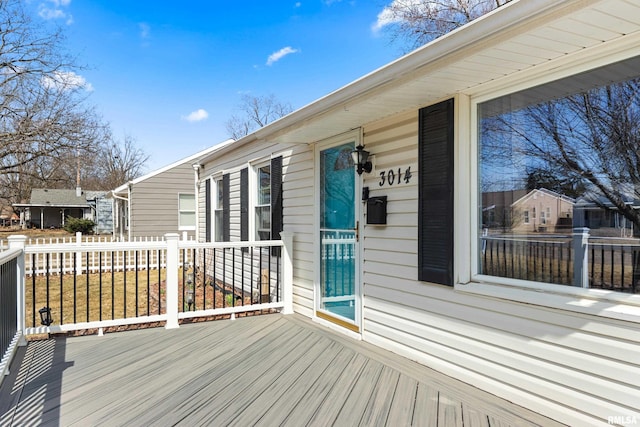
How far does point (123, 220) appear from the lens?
48.3 ft

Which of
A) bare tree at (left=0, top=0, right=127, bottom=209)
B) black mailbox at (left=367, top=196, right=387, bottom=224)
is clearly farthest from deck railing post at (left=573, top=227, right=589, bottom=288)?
bare tree at (left=0, top=0, right=127, bottom=209)

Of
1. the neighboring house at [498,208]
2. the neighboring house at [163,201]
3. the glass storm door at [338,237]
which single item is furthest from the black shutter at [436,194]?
the neighboring house at [163,201]

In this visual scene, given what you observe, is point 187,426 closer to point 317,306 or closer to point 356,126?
point 317,306

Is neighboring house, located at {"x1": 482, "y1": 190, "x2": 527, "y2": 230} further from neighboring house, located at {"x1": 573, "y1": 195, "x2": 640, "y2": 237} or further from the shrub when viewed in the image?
the shrub

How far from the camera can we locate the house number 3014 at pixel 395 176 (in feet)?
9.87

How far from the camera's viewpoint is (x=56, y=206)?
27.2 metres

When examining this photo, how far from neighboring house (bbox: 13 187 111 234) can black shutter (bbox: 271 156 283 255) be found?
25.9 m

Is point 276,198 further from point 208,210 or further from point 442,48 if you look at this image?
point 442,48

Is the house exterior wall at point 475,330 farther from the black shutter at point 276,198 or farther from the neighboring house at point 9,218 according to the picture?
the neighboring house at point 9,218

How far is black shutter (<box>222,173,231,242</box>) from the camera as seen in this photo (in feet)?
22.5

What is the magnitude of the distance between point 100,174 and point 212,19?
2247 centimetres

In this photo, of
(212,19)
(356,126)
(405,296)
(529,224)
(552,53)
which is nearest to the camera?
(552,53)

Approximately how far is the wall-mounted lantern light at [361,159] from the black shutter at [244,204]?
301cm

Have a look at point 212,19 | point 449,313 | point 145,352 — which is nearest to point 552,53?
point 449,313
